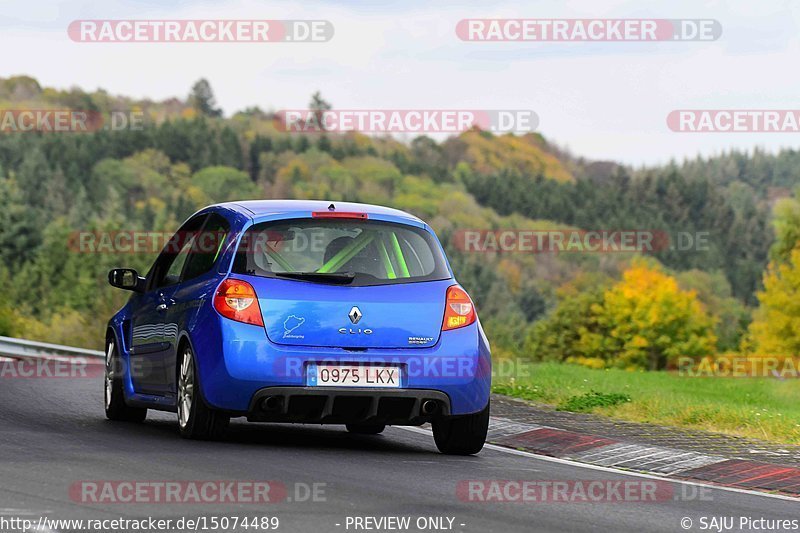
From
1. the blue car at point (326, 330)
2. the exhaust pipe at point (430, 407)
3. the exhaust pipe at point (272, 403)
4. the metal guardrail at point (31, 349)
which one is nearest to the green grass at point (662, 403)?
the blue car at point (326, 330)

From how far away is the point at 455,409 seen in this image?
9.99 metres

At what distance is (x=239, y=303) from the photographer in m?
9.74

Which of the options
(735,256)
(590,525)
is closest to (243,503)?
(590,525)

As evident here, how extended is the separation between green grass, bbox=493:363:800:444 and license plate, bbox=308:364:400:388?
3.67m

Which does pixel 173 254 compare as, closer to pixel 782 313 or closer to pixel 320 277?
pixel 320 277

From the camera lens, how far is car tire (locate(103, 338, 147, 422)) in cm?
1204

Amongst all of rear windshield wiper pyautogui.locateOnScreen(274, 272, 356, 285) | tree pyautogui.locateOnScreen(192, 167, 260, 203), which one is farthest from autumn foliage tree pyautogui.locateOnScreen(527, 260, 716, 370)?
rear windshield wiper pyautogui.locateOnScreen(274, 272, 356, 285)

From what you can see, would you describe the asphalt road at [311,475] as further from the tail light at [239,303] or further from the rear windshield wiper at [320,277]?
the rear windshield wiper at [320,277]

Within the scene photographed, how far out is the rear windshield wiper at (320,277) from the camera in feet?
32.4

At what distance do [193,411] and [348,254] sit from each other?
1.57 m

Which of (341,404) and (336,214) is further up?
(336,214)

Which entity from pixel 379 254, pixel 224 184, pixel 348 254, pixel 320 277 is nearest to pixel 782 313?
pixel 379 254

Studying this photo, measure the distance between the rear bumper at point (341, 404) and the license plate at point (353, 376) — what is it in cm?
4

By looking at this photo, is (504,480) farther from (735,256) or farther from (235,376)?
(735,256)
